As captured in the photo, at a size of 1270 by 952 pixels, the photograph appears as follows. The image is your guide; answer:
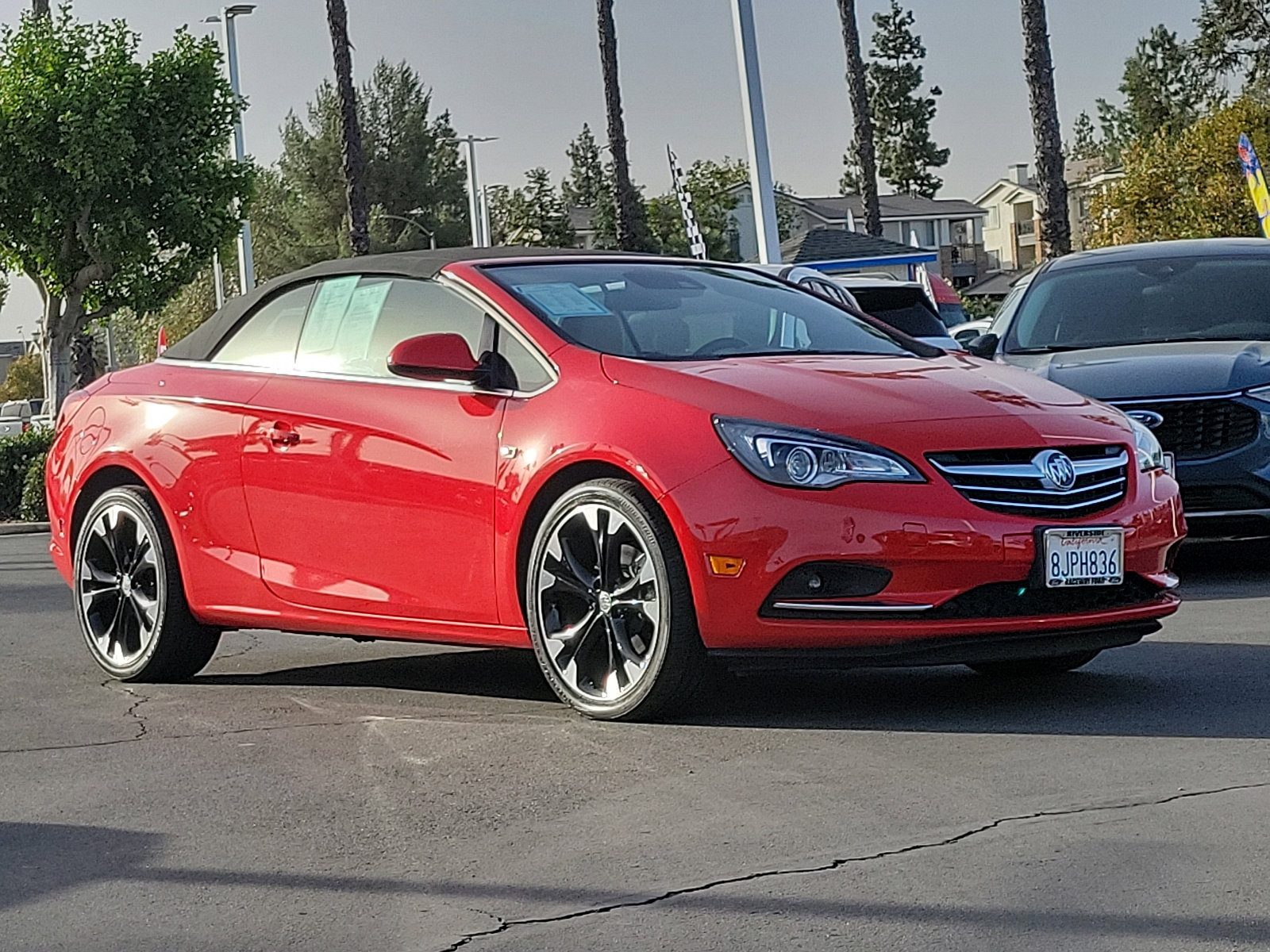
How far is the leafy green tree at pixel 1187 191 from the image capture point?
52.2 m

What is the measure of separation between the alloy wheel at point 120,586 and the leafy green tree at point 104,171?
60.8 feet

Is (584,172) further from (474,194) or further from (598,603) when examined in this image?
(598,603)

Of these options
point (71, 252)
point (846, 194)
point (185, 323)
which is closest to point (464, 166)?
point (185, 323)

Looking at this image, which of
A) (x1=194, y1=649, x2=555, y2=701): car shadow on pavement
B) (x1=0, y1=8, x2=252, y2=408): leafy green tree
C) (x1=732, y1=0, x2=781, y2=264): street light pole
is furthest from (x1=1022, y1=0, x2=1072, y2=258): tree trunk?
(x1=194, y1=649, x2=555, y2=701): car shadow on pavement

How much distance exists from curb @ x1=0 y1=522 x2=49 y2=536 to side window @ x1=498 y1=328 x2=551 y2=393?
45.8ft

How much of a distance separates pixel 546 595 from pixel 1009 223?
12474cm

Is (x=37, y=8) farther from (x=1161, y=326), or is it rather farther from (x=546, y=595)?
(x=546, y=595)

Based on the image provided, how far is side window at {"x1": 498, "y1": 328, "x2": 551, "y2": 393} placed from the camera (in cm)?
661

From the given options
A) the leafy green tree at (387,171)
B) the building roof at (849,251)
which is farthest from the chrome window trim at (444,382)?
the leafy green tree at (387,171)

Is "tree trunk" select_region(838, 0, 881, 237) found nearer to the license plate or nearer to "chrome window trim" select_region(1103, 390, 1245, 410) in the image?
"chrome window trim" select_region(1103, 390, 1245, 410)

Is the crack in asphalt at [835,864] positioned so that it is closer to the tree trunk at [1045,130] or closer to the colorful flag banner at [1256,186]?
the colorful flag banner at [1256,186]

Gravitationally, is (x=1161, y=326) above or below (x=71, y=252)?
below

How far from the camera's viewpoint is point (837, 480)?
236 inches

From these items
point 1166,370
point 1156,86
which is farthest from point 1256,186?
point 1156,86
